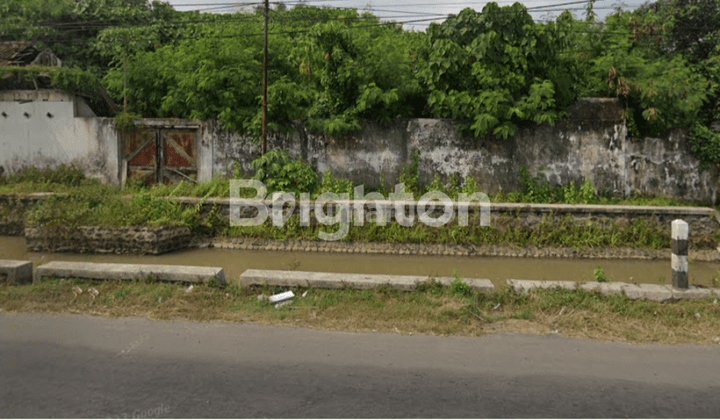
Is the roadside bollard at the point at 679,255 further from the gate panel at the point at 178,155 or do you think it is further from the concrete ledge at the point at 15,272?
the gate panel at the point at 178,155

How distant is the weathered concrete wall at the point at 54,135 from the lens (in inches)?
571

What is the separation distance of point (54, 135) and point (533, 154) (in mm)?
12677

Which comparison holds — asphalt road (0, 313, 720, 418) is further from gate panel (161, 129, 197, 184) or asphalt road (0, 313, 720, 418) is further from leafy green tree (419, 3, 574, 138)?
gate panel (161, 129, 197, 184)

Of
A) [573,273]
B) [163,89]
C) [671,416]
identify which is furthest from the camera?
[163,89]

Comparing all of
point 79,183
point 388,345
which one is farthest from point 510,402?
point 79,183

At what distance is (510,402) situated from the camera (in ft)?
12.2

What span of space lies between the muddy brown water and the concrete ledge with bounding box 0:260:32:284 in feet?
10.2

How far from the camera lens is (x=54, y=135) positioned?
580 inches

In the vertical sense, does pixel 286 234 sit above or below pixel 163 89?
below

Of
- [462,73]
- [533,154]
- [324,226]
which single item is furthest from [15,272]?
[533,154]

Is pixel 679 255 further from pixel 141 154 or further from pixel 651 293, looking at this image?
pixel 141 154

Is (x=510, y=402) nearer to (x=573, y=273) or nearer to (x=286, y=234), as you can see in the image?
(x=573, y=273)

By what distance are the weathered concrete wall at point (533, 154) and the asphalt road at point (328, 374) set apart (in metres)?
8.70

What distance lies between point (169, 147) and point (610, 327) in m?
12.1
